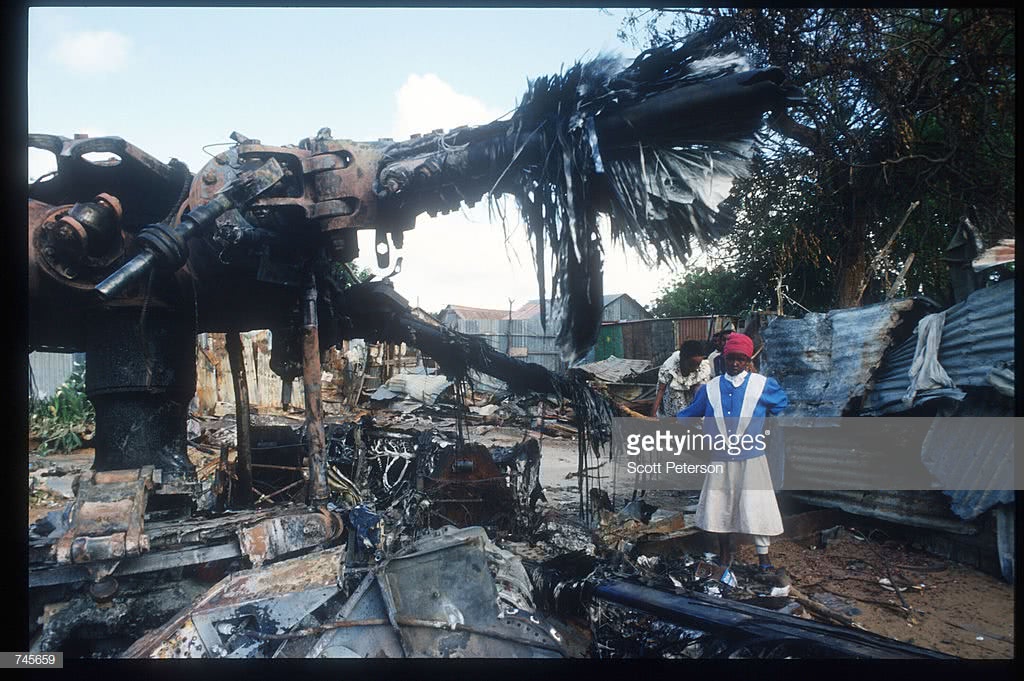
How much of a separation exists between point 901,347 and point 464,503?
112 inches

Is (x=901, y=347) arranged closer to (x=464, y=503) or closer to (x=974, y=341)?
(x=974, y=341)

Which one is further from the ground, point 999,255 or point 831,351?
point 999,255

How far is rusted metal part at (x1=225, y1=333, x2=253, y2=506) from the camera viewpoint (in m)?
4.05

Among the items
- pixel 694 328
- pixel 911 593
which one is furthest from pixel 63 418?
pixel 911 593

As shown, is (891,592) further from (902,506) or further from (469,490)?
(469,490)

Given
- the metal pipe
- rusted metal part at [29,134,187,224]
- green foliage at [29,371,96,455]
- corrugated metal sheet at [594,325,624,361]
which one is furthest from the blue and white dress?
green foliage at [29,371,96,455]

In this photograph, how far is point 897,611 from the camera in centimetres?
288

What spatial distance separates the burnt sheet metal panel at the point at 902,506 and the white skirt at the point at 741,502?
378 mm

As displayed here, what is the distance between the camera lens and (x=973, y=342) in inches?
123

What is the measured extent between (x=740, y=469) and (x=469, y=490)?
64.0 inches

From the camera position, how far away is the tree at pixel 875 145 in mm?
3146

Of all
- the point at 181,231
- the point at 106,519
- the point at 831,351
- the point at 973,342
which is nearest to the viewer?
the point at 181,231

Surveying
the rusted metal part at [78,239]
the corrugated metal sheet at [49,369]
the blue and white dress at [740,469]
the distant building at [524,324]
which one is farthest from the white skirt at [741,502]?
the corrugated metal sheet at [49,369]

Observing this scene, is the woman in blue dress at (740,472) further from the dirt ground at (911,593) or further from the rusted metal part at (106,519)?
the rusted metal part at (106,519)
